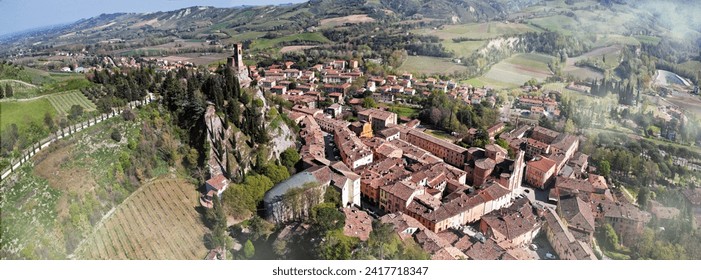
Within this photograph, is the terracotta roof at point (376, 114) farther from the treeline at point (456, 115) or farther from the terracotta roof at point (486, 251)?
the terracotta roof at point (486, 251)

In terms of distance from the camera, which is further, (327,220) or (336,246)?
(327,220)

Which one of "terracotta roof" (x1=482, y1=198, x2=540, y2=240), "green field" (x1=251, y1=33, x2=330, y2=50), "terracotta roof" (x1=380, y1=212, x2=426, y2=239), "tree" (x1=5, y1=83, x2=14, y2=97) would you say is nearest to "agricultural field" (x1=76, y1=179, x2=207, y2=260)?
"tree" (x1=5, y1=83, x2=14, y2=97)

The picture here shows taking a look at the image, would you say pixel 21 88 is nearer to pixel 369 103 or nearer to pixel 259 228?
pixel 259 228

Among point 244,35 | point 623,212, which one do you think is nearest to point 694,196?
point 623,212

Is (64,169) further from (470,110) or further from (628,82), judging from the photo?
(628,82)

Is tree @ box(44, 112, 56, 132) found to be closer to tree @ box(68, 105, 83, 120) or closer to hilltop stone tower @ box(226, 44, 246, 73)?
tree @ box(68, 105, 83, 120)

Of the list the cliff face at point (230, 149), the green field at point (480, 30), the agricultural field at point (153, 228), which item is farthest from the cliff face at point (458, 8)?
the agricultural field at point (153, 228)
